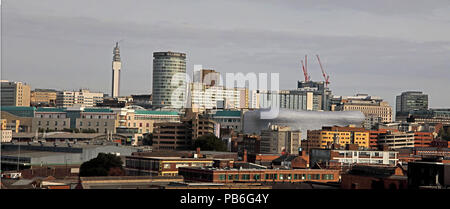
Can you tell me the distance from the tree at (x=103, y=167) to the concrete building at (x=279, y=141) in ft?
90.3

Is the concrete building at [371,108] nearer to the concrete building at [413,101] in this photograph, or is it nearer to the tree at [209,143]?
the concrete building at [413,101]

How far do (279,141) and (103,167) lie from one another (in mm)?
30601

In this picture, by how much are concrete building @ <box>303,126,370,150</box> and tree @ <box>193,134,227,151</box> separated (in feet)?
41.4

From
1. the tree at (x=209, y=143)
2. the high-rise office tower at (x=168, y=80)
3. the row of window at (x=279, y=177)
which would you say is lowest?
the row of window at (x=279, y=177)

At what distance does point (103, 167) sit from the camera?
5072 cm

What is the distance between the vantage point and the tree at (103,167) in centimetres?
4875

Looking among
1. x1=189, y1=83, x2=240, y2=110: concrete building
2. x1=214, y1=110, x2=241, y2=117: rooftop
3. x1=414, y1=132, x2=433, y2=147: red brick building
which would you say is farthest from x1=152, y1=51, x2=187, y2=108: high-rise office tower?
x1=414, y1=132, x2=433, y2=147: red brick building

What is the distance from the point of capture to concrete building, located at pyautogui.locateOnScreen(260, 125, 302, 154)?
78500 mm

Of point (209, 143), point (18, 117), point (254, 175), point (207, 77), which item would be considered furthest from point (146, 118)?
point (254, 175)

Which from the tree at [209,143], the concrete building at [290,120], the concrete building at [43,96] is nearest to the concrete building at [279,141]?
the tree at [209,143]

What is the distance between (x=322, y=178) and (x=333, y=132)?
43849 mm

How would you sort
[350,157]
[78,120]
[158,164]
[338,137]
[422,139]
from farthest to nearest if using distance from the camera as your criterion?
[78,120] < [422,139] < [338,137] < [350,157] < [158,164]

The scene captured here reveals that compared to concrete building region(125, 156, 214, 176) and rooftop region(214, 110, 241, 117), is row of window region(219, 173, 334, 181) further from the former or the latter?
rooftop region(214, 110, 241, 117)

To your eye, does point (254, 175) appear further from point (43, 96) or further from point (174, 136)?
point (43, 96)
